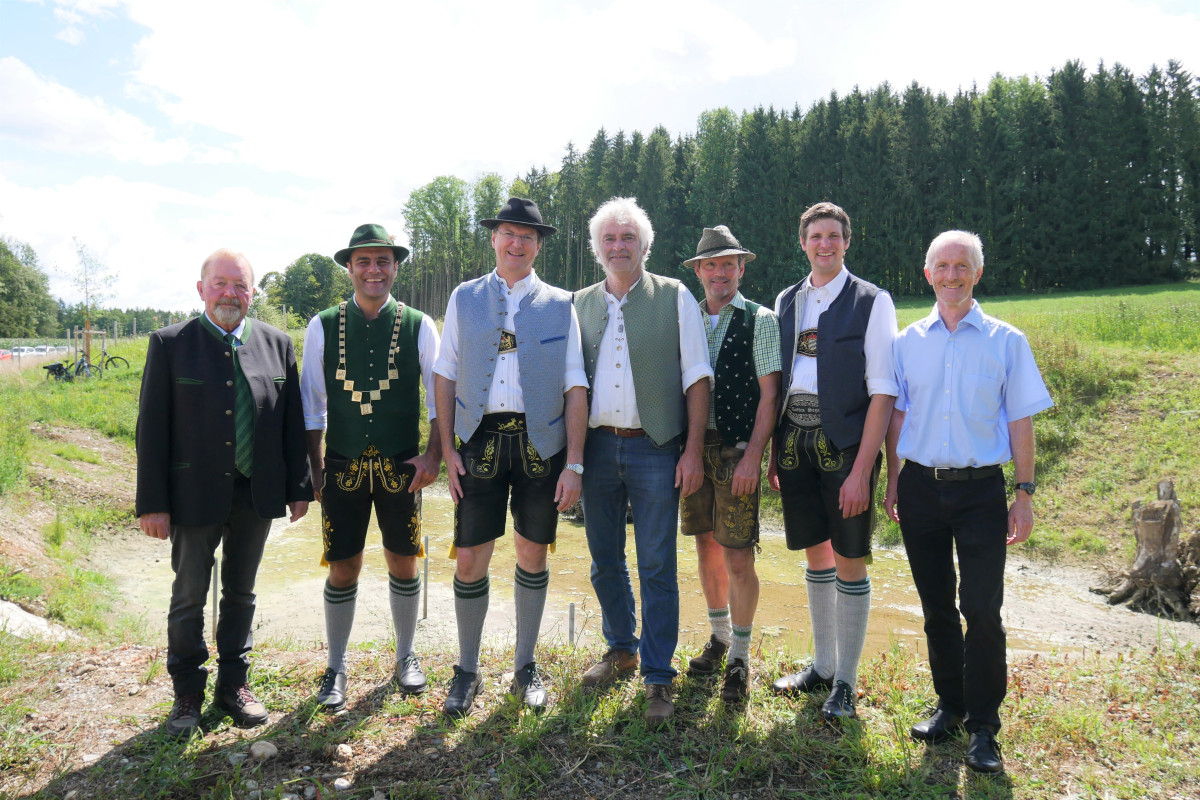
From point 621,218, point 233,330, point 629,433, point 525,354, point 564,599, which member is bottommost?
point 564,599

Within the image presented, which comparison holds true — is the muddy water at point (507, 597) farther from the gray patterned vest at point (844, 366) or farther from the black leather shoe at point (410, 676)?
the gray patterned vest at point (844, 366)

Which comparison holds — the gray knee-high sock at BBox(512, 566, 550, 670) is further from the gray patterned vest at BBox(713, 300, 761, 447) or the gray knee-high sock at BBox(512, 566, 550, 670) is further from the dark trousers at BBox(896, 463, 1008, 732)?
the dark trousers at BBox(896, 463, 1008, 732)

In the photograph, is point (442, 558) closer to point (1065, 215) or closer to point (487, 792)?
point (487, 792)

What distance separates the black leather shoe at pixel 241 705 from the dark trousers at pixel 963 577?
10.6 ft

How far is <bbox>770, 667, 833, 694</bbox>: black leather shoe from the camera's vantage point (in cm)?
364

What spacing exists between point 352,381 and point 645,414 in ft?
5.04

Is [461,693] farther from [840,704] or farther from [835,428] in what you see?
[835,428]

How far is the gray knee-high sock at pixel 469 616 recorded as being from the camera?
3.55 m

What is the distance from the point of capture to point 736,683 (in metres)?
3.55

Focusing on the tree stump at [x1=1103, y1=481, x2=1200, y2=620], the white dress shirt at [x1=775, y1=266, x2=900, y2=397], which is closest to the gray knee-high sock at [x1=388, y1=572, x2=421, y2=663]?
the white dress shirt at [x1=775, y1=266, x2=900, y2=397]

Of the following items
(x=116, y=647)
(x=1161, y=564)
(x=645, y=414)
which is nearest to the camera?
(x=645, y=414)

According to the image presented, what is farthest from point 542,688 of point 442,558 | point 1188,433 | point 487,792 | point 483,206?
point 483,206

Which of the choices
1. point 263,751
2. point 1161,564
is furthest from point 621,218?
point 1161,564

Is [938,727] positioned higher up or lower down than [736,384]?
lower down
